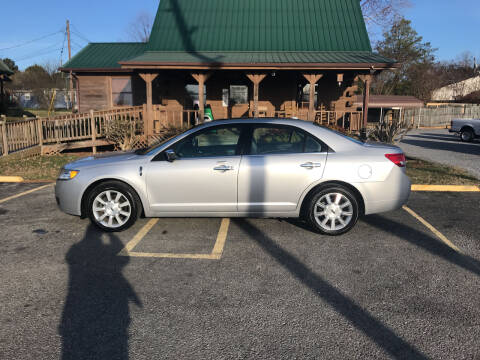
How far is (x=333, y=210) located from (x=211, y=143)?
1.93 m

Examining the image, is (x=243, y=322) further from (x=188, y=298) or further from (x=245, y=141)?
(x=245, y=141)

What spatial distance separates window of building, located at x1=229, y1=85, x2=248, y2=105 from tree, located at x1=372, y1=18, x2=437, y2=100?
40.3 metres

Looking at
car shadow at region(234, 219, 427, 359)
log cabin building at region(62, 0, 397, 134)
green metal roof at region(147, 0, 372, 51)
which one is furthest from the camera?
green metal roof at region(147, 0, 372, 51)

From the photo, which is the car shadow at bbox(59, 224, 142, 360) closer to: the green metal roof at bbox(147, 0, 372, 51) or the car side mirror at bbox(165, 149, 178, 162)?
the car side mirror at bbox(165, 149, 178, 162)

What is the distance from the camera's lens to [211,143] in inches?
218

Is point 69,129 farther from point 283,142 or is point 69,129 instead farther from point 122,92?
point 283,142

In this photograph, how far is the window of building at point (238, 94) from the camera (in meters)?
18.0

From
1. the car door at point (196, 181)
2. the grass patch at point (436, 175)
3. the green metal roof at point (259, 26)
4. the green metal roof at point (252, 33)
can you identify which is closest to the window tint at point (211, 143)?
the car door at point (196, 181)

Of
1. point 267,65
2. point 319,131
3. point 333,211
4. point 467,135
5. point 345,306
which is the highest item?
point 267,65

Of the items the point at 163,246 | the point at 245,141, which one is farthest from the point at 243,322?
the point at 245,141

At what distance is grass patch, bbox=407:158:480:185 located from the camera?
8.68 metres

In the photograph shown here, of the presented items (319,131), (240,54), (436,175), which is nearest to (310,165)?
(319,131)

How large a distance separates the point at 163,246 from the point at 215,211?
855 mm

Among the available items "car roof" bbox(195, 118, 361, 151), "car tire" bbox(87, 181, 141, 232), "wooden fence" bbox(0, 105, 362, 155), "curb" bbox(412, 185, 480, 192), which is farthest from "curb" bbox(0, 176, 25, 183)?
"curb" bbox(412, 185, 480, 192)
